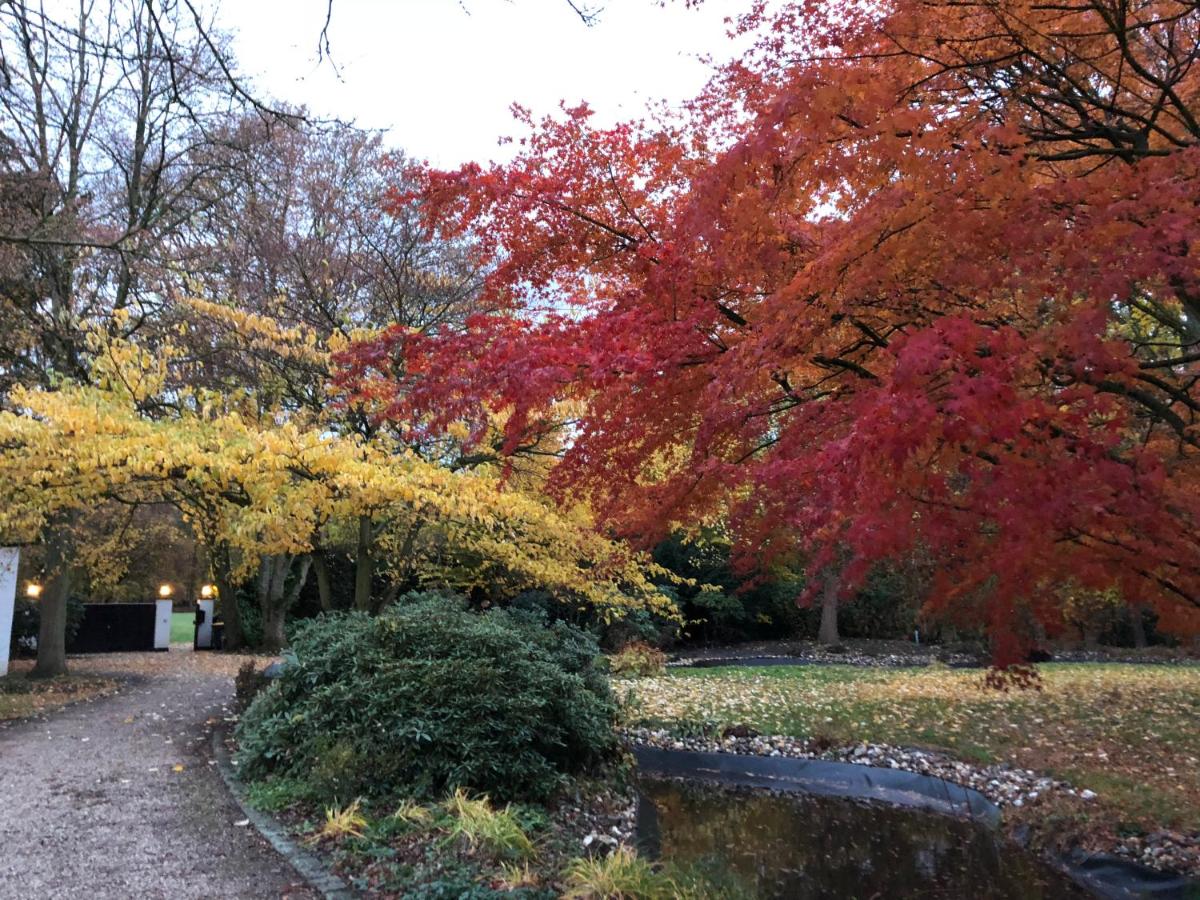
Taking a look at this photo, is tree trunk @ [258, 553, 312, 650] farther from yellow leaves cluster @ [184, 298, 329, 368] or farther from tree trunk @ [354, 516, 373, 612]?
yellow leaves cluster @ [184, 298, 329, 368]

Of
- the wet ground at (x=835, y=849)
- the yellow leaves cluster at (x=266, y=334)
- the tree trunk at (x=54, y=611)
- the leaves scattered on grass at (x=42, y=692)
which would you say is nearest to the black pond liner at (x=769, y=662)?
the wet ground at (x=835, y=849)

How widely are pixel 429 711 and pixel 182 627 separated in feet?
101

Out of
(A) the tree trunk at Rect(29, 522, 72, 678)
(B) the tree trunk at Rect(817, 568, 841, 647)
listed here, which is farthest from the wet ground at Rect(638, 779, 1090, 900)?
(B) the tree trunk at Rect(817, 568, 841, 647)

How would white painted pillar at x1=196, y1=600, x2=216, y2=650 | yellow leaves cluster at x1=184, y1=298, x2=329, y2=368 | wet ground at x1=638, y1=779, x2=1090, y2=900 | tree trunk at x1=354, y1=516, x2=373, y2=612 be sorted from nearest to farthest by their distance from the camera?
1. wet ground at x1=638, y1=779, x2=1090, y2=900
2. yellow leaves cluster at x1=184, y1=298, x2=329, y2=368
3. tree trunk at x1=354, y1=516, x2=373, y2=612
4. white painted pillar at x1=196, y1=600, x2=216, y2=650

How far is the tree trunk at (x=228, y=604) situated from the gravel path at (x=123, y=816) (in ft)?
29.2

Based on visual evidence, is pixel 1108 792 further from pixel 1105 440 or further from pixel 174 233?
pixel 174 233

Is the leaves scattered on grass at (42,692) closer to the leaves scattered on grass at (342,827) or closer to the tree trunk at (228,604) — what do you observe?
the tree trunk at (228,604)

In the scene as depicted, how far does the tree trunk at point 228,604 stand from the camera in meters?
18.0

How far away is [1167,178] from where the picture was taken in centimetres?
327

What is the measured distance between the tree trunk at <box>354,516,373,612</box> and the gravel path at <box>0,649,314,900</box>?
6.74 ft

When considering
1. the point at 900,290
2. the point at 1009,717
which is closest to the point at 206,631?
Answer: the point at 1009,717

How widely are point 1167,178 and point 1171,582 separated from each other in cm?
173

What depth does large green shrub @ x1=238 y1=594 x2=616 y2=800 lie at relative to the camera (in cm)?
530

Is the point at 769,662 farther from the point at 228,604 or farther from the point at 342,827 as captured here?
the point at 342,827
